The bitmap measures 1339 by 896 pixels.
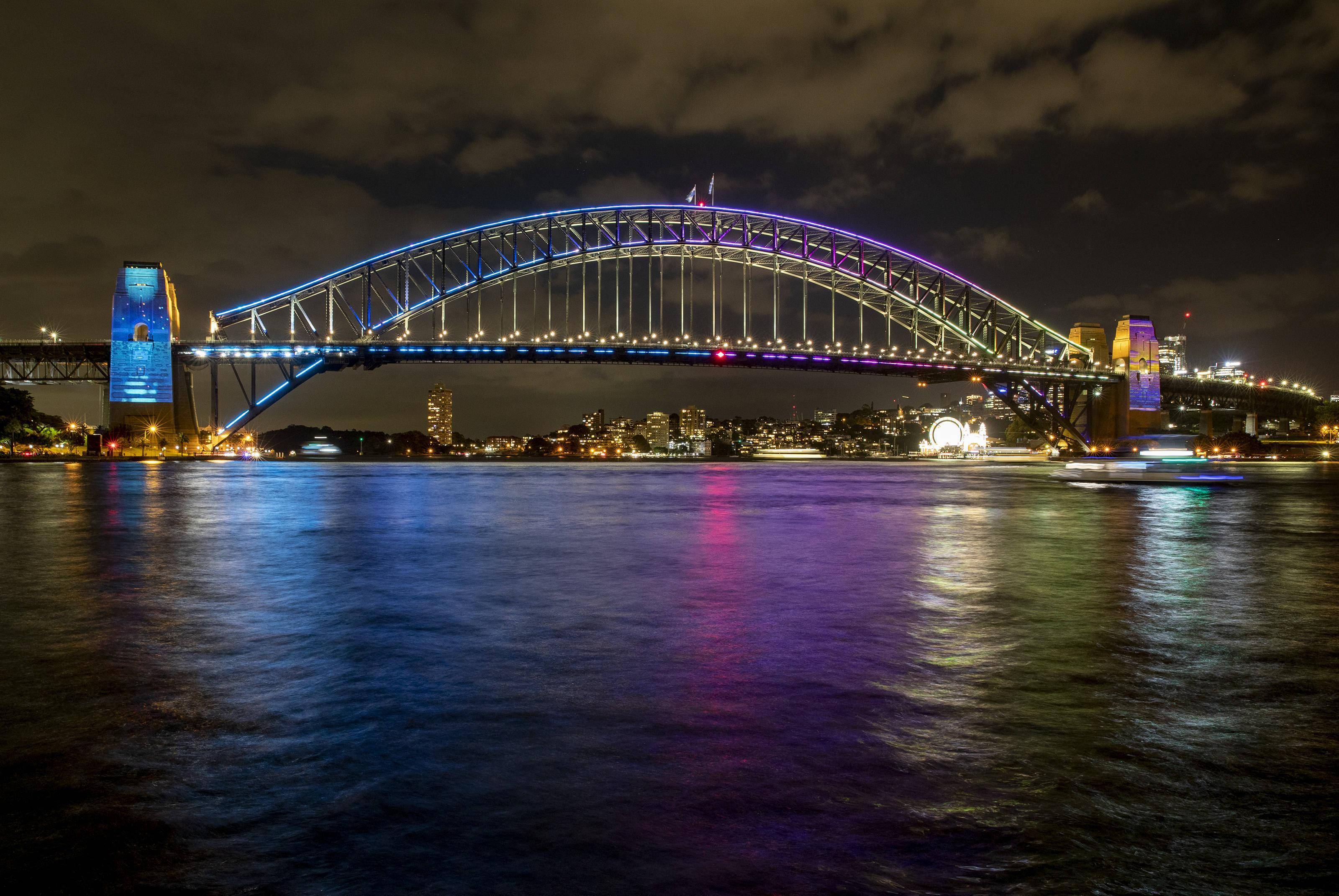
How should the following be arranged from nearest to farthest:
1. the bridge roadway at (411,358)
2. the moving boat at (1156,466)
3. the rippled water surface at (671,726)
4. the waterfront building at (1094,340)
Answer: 1. the rippled water surface at (671,726)
2. the moving boat at (1156,466)
3. the bridge roadway at (411,358)
4. the waterfront building at (1094,340)

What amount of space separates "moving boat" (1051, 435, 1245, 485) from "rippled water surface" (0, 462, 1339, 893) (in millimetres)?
25333

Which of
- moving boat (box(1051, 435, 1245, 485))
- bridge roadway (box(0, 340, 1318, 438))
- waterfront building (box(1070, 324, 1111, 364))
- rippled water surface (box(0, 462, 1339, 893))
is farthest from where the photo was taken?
waterfront building (box(1070, 324, 1111, 364))

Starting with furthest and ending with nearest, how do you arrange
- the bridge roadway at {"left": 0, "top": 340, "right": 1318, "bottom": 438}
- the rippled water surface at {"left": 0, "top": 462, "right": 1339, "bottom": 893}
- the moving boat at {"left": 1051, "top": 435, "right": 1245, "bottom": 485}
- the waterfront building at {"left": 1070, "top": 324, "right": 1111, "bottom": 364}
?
the waterfront building at {"left": 1070, "top": 324, "right": 1111, "bottom": 364} < the bridge roadway at {"left": 0, "top": 340, "right": 1318, "bottom": 438} < the moving boat at {"left": 1051, "top": 435, "right": 1245, "bottom": 485} < the rippled water surface at {"left": 0, "top": 462, "right": 1339, "bottom": 893}

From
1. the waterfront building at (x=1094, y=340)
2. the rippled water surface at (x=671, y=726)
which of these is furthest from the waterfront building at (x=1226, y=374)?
the rippled water surface at (x=671, y=726)

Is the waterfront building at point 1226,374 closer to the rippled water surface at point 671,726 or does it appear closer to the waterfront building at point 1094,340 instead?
the waterfront building at point 1094,340

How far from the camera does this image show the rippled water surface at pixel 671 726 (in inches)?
104

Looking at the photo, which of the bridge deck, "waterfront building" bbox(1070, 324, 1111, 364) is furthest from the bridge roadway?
"waterfront building" bbox(1070, 324, 1111, 364)

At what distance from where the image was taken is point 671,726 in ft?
12.9

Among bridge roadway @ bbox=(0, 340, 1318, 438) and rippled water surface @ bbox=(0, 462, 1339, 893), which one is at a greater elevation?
bridge roadway @ bbox=(0, 340, 1318, 438)

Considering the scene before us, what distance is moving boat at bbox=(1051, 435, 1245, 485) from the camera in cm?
3319

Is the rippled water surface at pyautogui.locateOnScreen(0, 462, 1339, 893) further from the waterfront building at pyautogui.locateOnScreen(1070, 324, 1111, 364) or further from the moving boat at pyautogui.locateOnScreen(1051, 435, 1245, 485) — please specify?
the waterfront building at pyautogui.locateOnScreen(1070, 324, 1111, 364)

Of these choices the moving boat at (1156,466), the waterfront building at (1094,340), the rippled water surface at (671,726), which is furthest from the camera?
the waterfront building at (1094,340)

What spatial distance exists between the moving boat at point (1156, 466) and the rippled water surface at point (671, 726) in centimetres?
2533

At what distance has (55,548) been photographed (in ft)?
38.8
